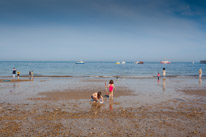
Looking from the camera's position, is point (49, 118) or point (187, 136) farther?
point (49, 118)

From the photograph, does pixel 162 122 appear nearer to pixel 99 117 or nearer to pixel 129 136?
pixel 129 136

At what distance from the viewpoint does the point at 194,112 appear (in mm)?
11406

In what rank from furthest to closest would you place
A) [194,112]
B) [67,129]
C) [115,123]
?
[194,112] < [115,123] < [67,129]

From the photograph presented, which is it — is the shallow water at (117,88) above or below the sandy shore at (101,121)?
below

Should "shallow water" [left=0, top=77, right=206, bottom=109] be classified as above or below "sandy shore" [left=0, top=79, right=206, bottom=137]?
below

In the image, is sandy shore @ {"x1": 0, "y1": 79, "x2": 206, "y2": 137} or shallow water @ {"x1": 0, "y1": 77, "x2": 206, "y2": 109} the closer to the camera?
sandy shore @ {"x1": 0, "y1": 79, "x2": 206, "y2": 137}

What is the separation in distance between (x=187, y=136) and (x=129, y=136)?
270 centimetres

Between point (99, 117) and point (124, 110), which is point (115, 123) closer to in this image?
point (99, 117)

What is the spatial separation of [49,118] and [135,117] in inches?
205

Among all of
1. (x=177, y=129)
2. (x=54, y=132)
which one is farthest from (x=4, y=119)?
(x=177, y=129)

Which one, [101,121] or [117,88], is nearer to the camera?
[101,121]

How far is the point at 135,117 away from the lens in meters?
10.3

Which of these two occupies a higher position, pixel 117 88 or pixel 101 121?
pixel 101 121

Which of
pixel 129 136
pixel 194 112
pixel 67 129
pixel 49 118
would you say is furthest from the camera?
pixel 194 112
